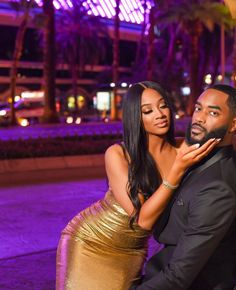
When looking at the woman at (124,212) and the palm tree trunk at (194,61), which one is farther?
the palm tree trunk at (194,61)

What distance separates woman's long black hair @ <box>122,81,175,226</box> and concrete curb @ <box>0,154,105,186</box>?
9.50 meters

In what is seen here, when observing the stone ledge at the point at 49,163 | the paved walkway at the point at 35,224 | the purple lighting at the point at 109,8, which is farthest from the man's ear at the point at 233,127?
the purple lighting at the point at 109,8

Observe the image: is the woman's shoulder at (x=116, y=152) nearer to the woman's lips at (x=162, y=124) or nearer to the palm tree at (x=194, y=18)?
the woman's lips at (x=162, y=124)

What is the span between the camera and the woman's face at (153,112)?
2.49 m

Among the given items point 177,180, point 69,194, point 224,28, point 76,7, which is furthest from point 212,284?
point 76,7

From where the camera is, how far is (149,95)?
251 centimetres

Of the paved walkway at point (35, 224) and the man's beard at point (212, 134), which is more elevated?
the man's beard at point (212, 134)

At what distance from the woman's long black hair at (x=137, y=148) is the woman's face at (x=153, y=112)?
0.06ft

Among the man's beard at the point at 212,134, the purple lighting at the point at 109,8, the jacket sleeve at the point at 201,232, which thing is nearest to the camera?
the jacket sleeve at the point at 201,232

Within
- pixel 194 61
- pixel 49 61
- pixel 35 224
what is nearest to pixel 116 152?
pixel 35 224

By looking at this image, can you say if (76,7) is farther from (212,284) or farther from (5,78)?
(212,284)

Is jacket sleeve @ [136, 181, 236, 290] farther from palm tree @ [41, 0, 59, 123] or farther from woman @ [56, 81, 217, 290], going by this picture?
palm tree @ [41, 0, 59, 123]

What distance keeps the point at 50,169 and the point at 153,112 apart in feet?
36.9

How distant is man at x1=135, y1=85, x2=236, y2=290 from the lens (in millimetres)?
1990
